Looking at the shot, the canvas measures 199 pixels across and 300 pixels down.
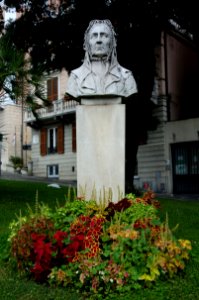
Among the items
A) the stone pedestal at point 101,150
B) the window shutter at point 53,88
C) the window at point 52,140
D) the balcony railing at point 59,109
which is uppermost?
the window shutter at point 53,88

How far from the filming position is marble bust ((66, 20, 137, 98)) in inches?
289

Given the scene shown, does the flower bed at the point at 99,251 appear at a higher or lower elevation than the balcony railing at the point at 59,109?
lower

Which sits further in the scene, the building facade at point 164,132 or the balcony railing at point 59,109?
the balcony railing at point 59,109

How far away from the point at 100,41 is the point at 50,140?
2522cm

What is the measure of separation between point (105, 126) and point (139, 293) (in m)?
3.15

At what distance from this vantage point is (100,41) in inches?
290

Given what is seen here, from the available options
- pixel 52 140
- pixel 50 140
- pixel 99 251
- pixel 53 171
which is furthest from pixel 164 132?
pixel 99 251

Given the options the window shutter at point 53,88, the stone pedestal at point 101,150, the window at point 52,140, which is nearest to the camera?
the stone pedestal at point 101,150

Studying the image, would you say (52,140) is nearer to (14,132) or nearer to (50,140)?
(50,140)

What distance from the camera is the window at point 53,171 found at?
31.2m

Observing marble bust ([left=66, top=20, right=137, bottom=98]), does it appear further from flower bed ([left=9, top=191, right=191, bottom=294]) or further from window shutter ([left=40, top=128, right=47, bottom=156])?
window shutter ([left=40, top=128, right=47, bottom=156])

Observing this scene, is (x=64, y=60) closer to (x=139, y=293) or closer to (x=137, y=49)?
(x=137, y=49)

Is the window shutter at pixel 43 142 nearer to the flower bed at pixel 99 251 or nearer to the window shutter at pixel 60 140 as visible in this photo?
the window shutter at pixel 60 140

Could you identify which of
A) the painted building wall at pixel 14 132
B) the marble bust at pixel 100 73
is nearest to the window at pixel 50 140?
the painted building wall at pixel 14 132
